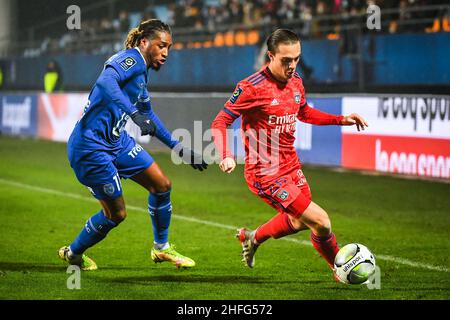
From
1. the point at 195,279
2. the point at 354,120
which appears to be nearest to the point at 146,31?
the point at 354,120

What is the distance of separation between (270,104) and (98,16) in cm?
2495

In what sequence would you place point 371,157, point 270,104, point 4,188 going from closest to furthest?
point 270,104
point 4,188
point 371,157

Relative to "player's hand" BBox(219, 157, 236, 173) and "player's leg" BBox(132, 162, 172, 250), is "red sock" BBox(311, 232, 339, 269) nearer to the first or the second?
"player's hand" BBox(219, 157, 236, 173)

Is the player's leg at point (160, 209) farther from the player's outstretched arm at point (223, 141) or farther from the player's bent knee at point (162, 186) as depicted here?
the player's outstretched arm at point (223, 141)

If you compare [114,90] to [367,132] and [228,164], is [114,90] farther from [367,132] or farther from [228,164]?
[367,132]

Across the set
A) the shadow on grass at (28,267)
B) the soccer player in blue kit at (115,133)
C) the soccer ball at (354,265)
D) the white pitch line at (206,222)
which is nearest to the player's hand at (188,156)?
the soccer player in blue kit at (115,133)

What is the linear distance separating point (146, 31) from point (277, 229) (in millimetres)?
1961

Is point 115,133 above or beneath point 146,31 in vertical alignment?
beneath

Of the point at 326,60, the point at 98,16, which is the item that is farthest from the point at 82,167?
the point at 98,16

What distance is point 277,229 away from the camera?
7551 mm

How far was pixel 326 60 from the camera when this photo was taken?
18.3 metres

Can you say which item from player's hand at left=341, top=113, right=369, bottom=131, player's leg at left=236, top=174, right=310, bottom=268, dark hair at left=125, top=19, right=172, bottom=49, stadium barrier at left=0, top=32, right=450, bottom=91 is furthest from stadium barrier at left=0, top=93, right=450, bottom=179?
dark hair at left=125, top=19, right=172, bottom=49

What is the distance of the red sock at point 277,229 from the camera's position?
24.5 feet
